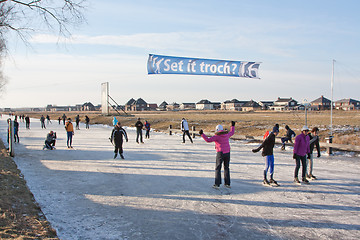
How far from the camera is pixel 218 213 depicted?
5516 millimetres

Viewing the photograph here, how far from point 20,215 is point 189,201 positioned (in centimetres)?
348

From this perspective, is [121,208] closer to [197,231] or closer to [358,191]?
[197,231]

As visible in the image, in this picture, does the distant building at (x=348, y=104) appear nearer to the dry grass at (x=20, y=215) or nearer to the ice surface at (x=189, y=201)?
the ice surface at (x=189, y=201)

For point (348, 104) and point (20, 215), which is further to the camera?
point (348, 104)

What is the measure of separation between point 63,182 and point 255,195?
18.2ft

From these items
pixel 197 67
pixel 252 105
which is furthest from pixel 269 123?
pixel 252 105

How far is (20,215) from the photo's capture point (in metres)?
5.08

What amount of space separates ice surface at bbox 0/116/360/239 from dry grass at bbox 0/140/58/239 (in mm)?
224

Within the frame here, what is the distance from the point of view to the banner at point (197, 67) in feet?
52.4

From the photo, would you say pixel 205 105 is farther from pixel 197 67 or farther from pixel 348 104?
pixel 197 67

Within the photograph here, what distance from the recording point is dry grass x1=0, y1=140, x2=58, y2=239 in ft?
14.0

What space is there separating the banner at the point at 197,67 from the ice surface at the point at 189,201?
274 inches

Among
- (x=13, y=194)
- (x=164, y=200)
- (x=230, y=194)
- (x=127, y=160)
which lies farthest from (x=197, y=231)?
(x=127, y=160)

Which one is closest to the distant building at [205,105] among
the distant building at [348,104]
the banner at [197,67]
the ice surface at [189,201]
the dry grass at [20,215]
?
the distant building at [348,104]
